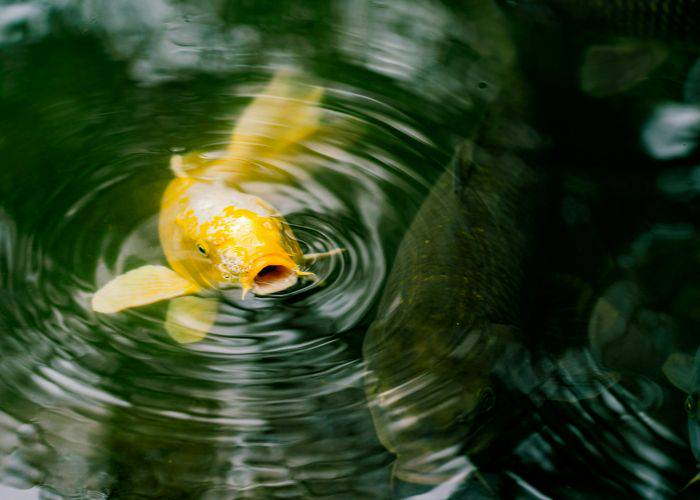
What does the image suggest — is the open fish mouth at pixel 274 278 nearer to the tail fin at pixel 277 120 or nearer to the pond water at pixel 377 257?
the pond water at pixel 377 257

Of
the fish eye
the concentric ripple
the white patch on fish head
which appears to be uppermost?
the white patch on fish head

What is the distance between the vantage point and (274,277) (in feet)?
6.96

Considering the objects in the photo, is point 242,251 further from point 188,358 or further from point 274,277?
point 188,358

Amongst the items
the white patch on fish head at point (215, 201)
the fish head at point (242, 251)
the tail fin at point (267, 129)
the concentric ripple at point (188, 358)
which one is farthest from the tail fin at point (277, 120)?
the fish head at point (242, 251)

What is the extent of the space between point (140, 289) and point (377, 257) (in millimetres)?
659

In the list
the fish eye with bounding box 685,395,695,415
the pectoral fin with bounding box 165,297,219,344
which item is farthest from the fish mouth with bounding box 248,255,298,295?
the fish eye with bounding box 685,395,695,415

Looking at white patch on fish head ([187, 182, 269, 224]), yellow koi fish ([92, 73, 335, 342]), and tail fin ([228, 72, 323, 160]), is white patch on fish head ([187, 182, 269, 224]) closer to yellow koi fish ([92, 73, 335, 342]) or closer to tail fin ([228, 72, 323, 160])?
yellow koi fish ([92, 73, 335, 342])

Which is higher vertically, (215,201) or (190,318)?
(215,201)

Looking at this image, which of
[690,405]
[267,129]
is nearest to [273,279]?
[267,129]

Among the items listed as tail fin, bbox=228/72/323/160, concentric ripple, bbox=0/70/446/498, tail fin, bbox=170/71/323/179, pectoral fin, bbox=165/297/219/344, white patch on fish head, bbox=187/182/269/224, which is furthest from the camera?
tail fin, bbox=228/72/323/160

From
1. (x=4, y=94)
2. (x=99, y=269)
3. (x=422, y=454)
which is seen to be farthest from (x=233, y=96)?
(x=422, y=454)

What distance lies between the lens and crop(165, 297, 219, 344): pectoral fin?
2039mm

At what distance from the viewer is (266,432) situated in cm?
185

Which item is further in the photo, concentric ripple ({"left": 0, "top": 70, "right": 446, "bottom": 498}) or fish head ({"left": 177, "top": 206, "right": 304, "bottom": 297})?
fish head ({"left": 177, "top": 206, "right": 304, "bottom": 297})
